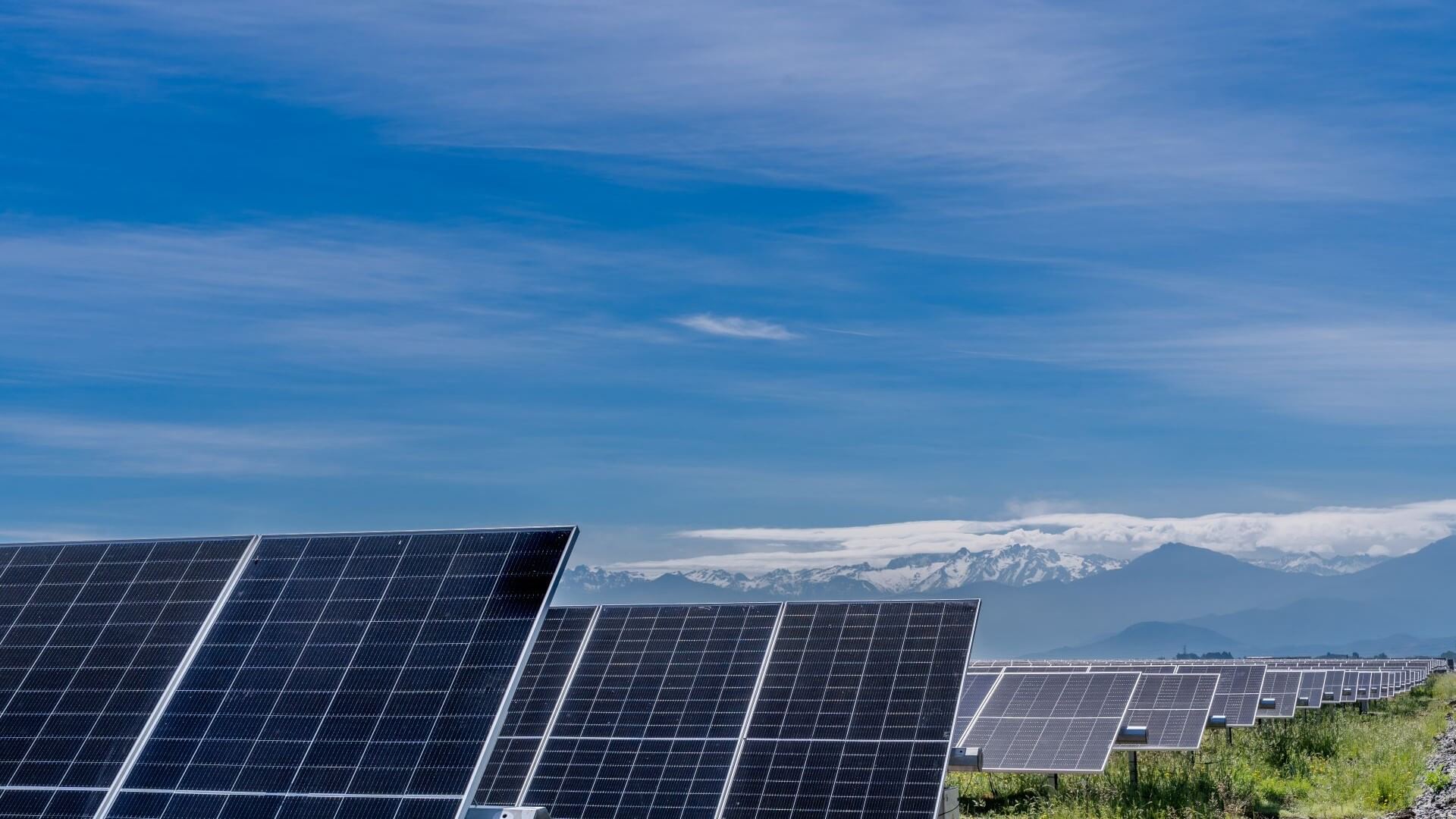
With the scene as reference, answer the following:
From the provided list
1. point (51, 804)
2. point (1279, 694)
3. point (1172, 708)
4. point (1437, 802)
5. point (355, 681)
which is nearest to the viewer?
point (51, 804)

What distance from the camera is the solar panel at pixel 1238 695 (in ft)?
142

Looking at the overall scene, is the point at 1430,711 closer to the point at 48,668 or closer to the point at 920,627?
the point at 920,627

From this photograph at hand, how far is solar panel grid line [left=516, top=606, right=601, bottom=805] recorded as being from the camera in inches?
929

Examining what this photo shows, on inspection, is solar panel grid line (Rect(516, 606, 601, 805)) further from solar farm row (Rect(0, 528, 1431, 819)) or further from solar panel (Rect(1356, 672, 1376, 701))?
solar panel (Rect(1356, 672, 1376, 701))

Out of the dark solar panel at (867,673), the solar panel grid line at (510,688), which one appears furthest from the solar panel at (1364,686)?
the solar panel grid line at (510,688)

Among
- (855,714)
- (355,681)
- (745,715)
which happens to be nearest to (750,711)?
(745,715)

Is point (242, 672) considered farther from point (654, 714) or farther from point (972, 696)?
point (972, 696)

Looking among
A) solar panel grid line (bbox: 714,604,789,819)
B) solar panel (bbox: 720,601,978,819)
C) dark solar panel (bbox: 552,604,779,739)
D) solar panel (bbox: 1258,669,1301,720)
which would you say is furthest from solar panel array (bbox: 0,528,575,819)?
solar panel (bbox: 1258,669,1301,720)

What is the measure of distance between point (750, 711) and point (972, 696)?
15.3 meters

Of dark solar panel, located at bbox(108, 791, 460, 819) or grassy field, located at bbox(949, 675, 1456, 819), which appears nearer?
dark solar panel, located at bbox(108, 791, 460, 819)

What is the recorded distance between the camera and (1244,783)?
3378 centimetres

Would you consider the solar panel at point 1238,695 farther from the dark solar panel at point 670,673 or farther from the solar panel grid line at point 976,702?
the dark solar panel at point 670,673

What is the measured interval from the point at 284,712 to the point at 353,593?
6.08 feet

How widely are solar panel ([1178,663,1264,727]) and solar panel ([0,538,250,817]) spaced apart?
29.3 metres
